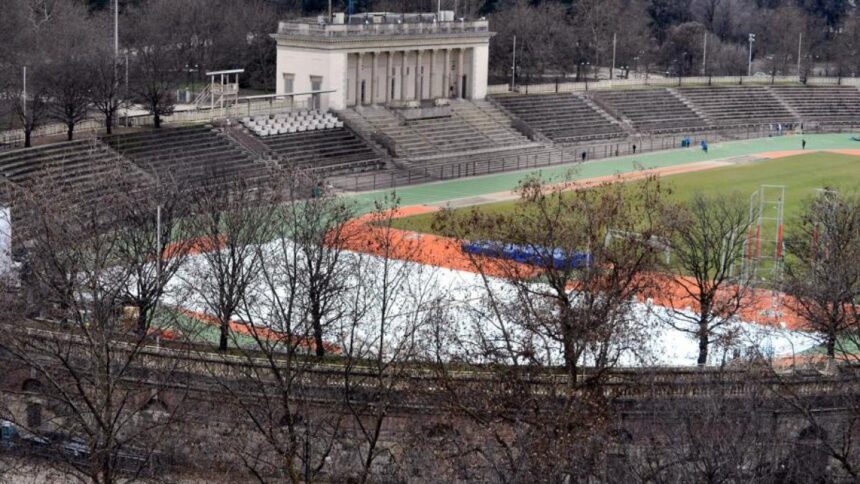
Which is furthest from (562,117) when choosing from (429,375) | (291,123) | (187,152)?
(429,375)

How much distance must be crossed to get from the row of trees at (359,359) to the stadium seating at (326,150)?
27.9 m

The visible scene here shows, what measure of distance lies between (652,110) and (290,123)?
30071 millimetres

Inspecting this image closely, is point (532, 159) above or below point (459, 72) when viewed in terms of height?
below

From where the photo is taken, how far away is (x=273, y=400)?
38.7 meters

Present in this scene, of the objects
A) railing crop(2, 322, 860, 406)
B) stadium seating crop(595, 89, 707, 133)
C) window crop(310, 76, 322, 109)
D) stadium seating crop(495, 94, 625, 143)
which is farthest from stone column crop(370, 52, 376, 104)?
railing crop(2, 322, 860, 406)

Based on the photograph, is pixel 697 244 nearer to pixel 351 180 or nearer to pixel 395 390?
pixel 395 390

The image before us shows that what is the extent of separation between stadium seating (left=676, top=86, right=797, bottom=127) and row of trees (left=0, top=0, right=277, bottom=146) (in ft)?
94.3

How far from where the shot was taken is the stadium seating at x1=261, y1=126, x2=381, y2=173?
253ft

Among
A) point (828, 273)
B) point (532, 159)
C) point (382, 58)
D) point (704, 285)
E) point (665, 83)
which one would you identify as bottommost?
point (532, 159)

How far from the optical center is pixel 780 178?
8075 centimetres

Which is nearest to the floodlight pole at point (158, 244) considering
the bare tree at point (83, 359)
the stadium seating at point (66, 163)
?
the bare tree at point (83, 359)

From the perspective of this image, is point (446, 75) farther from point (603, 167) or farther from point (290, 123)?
point (290, 123)

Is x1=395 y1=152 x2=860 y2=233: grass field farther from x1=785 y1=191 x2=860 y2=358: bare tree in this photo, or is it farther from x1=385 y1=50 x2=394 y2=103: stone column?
x1=385 y1=50 x2=394 y2=103: stone column

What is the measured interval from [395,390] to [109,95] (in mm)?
35958
